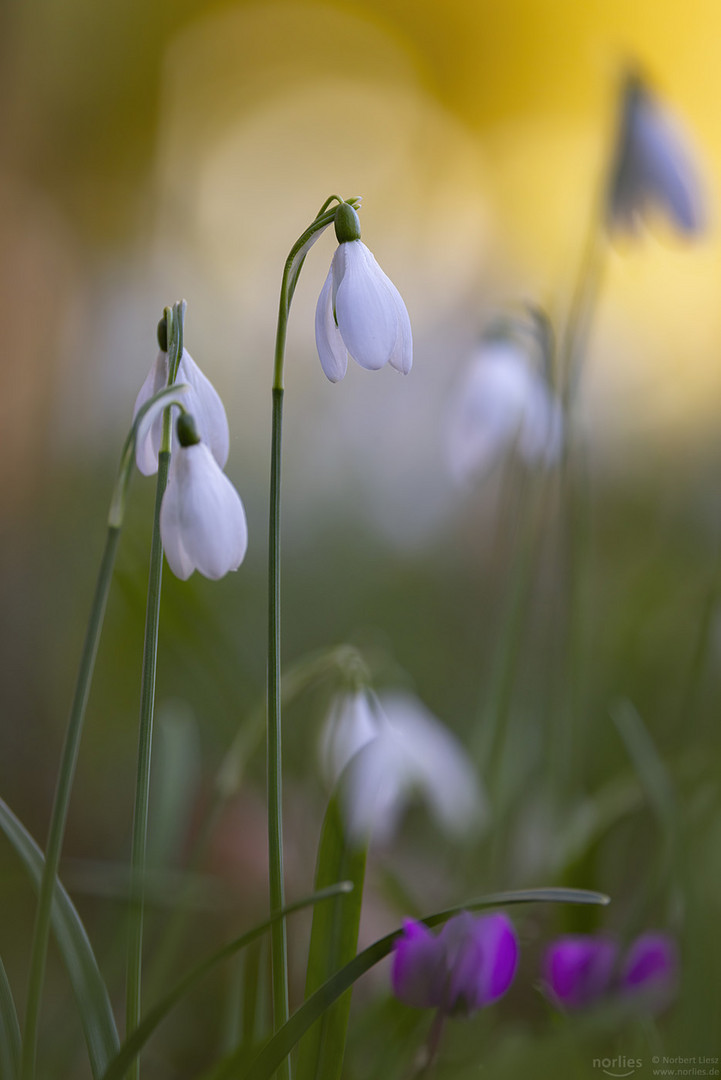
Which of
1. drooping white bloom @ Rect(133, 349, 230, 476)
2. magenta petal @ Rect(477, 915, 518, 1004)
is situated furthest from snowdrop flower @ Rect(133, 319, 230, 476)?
magenta petal @ Rect(477, 915, 518, 1004)

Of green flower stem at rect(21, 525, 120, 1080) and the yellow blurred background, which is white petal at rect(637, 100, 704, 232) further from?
the yellow blurred background

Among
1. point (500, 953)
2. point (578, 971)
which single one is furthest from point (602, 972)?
point (500, 953)

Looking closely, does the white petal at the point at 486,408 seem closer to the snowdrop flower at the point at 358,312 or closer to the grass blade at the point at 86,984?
the snowdrop flower at the point at 358,312

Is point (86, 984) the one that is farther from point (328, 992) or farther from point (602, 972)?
point (602, 972)

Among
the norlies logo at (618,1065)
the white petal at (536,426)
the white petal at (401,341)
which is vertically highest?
the white petal at (536,426)

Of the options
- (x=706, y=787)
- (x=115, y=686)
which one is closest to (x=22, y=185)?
(x=115, y=686)

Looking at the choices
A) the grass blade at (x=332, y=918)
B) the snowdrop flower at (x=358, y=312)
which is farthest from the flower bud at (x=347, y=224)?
the grass blade at (x=332, y=918)
